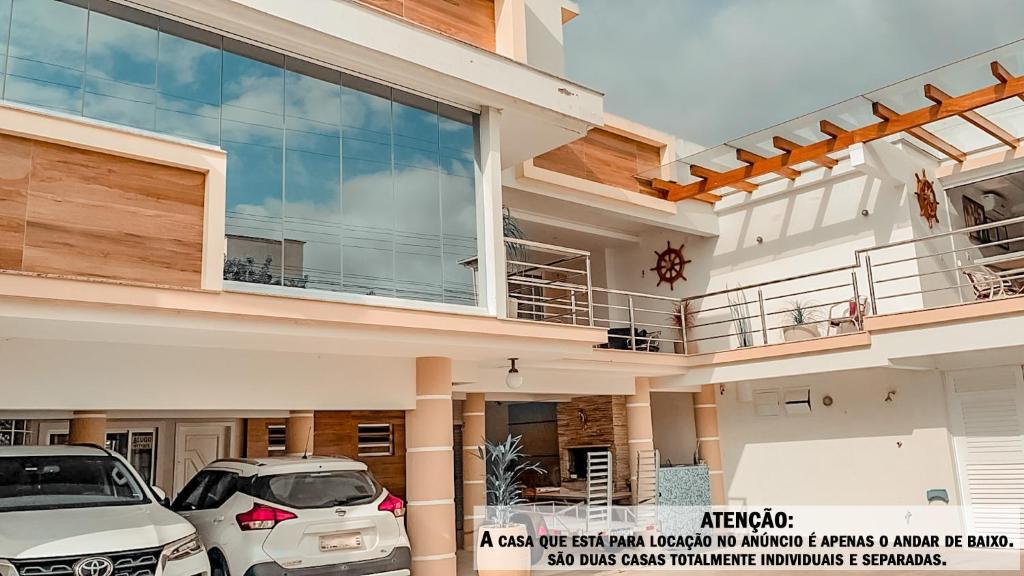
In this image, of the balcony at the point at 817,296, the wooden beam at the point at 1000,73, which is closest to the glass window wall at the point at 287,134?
the balcony at the point at 817,296

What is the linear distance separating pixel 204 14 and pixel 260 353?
10.5 ft

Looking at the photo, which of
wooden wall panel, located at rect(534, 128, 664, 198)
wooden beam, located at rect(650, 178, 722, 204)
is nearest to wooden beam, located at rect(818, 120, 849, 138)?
wooden beam, located at rect(650, 178, 722, 204)

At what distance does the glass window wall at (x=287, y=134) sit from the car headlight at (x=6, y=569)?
2.72 m

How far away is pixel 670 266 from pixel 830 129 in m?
4.53

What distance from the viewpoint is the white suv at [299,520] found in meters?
6.19

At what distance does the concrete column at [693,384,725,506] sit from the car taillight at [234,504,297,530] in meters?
8.28

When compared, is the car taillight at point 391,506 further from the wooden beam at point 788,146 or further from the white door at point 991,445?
the white door at point 991,445

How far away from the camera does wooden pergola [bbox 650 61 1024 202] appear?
9570 mm

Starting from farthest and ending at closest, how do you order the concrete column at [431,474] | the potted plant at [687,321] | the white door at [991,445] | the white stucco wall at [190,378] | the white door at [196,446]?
the potted plant at [687,321] < the white door at [196,446] < the white door at [991,445] < the concrete column at [431,474] < the white stucco wall at [190,378]

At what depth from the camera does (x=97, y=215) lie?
571 centimetres

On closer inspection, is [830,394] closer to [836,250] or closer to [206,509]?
[836,250]

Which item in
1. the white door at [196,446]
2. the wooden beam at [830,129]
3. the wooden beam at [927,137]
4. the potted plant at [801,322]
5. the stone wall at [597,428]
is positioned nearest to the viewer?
the wooden beam at [927,137]

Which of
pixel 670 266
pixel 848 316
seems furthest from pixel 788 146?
pixel 670 266

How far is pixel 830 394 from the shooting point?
473 inches
